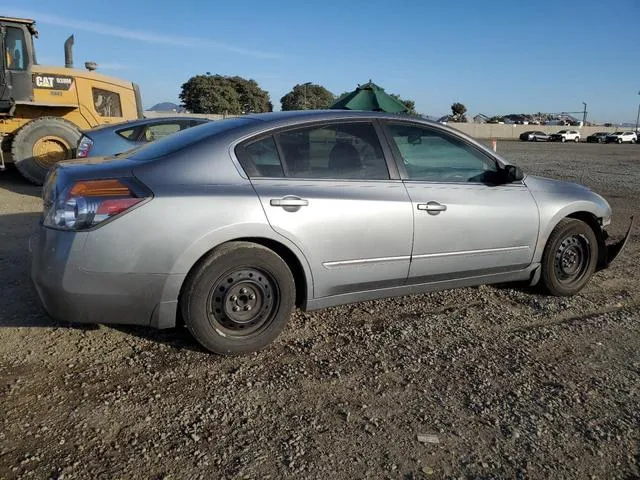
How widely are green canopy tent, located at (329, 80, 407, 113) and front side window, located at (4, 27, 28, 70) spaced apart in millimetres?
8660

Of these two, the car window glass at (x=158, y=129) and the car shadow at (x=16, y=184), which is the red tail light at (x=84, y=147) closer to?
the car window glass at (x=158, y=129)

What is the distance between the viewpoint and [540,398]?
2.99 meters

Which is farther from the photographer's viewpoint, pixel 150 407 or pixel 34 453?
pixel 150 407

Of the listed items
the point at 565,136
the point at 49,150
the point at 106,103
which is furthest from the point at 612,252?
the point at 565,136

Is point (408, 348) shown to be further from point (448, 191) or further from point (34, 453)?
point (34, 453)

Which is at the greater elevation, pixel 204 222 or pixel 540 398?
pixel 204 222

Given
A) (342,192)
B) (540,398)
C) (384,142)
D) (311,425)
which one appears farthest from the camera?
(384,142)

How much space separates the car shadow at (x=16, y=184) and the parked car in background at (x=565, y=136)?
59.0 m

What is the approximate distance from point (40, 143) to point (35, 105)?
2.52 ft

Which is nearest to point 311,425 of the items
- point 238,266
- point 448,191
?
point 238,266

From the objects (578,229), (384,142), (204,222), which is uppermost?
(384,142)

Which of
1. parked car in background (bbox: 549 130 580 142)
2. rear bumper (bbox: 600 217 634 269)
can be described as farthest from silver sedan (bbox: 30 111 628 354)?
parked car in background (bbox: 549 130 580 142)

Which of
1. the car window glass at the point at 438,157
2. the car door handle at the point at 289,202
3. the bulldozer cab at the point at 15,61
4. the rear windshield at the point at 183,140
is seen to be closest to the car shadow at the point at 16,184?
the bulldozer cab at the point at 15,61

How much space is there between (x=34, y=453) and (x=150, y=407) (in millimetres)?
575
